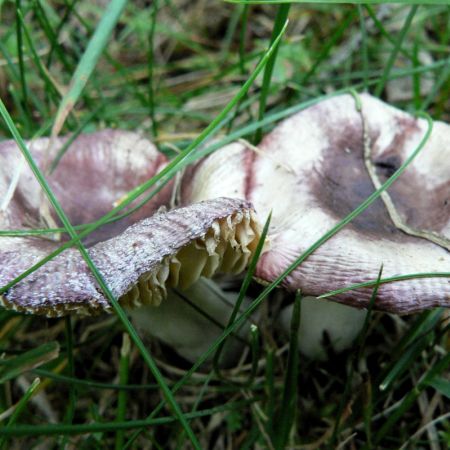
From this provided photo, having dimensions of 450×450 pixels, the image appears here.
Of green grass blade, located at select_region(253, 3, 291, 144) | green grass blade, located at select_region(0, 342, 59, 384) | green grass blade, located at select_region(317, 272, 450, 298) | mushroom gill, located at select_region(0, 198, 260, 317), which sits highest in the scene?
green grass blade, located at select_region(253, 3, 291, 144)

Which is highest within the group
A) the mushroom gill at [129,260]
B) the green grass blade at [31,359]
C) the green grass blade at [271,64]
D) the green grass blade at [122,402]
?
the green grass blade at [271,64]

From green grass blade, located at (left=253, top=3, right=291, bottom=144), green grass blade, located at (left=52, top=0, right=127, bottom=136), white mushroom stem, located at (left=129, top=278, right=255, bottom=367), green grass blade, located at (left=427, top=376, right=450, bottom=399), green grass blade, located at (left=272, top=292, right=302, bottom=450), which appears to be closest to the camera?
green grass blade, located at (left=52, top=0, right=127, bottom=136)

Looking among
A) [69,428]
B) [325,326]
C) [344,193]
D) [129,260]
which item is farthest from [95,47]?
→ [325,326]

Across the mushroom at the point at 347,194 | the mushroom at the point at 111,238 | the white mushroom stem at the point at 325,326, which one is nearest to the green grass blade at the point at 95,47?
the mushroom at the point at 111,238

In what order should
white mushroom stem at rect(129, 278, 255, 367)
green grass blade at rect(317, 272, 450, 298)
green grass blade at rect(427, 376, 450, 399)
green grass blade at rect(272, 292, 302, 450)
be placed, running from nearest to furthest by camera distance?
green grass blade at rect(317, 272, 450, 298) < green grass blade at rect(272, 292, 302, 450) < green grass blade at rect(427, 376, 450, 399) < white mushroom stem at rect(129, 278, 255, 367)

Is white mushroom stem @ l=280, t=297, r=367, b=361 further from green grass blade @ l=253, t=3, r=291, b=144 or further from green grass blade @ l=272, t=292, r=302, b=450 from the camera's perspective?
green grass blade @ l=253, t=3, r=291, b=144

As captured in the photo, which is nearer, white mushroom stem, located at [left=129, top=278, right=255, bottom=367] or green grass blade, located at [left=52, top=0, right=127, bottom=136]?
green grass blade, located at [left=52, top=0, right=127, bottom=136]

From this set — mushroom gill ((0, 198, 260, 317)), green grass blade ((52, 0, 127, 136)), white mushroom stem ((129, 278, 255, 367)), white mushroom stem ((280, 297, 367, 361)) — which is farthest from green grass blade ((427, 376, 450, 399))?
green grass blade ((52, 0, 127, 136))

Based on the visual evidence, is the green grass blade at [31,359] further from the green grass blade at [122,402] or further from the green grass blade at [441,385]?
the green grass blade at [441,385]
